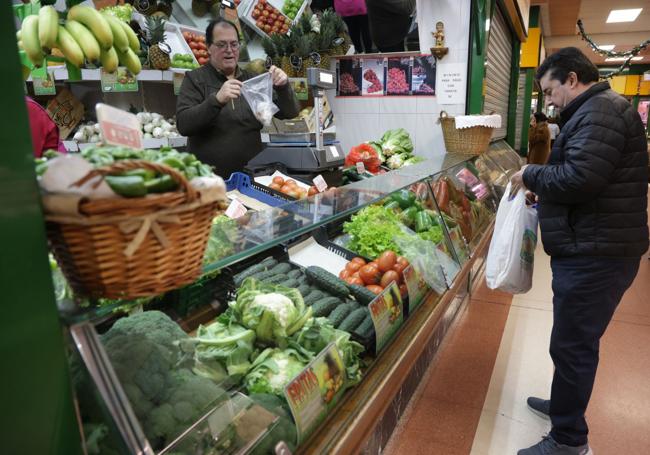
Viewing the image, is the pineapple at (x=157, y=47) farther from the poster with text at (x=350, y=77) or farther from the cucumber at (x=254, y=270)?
the cucumber at (x=254, y=270)

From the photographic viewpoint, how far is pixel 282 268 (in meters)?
2.07

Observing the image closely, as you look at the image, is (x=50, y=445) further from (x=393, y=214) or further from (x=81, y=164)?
(x=393, y=214)

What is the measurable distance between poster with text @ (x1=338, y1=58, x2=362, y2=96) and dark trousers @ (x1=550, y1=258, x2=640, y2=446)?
→ 3.44m

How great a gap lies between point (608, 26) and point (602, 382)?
13.8 metres

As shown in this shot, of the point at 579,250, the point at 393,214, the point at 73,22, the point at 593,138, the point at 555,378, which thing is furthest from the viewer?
the point at 393,214

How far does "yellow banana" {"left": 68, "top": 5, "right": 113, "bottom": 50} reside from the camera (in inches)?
42.0

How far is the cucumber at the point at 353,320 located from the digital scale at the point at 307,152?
1435 mm

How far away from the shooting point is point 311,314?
5.71 feet

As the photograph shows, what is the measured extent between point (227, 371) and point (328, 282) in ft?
2.21

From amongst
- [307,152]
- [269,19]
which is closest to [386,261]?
[307,152]

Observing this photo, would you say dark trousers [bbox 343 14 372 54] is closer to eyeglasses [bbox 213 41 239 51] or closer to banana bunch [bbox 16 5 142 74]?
Result: eyeglasses [bbox 213 41 239 51]

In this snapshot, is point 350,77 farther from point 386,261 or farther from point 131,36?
point 131,36

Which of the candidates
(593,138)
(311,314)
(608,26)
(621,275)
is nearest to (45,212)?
(311,314)

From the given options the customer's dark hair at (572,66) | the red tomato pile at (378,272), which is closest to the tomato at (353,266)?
the red tomato pile at (378,272)
